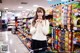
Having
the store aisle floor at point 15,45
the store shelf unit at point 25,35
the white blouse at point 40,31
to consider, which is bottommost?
the store aisle floor at point 15,45

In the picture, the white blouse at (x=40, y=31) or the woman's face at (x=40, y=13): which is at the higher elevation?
the woman's face at (x=40, y=13)

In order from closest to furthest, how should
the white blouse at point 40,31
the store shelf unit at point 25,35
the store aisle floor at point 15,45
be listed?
the white blouse at point 40,31
the store shelf unit at point 25,35
the store aisle floor at point 15,45

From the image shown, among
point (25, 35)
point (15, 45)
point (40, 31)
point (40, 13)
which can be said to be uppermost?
point (40, 13)

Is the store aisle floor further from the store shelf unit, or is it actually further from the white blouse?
the white blouse

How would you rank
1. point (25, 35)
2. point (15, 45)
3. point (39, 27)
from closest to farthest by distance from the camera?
point (39, 27) < point (25, 35) < point (15, 45)

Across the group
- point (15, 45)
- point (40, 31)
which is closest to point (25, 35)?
point (15, 45)

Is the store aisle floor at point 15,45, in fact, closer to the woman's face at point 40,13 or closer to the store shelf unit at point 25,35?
the store shelf unit at point 25,35

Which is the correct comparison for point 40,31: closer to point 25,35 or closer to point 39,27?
point 39,27

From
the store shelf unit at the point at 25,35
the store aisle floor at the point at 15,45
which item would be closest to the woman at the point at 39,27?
the store shelf unit at the point at 25,35

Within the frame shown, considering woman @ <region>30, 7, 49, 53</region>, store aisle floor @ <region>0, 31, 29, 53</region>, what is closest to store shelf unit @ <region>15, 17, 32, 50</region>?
store aisle floor @ <region>0, 31, 29, 53</region>

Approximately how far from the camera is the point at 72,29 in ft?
10.6

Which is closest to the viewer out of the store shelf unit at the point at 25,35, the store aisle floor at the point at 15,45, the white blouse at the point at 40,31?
the white blouse at the point at 40,31

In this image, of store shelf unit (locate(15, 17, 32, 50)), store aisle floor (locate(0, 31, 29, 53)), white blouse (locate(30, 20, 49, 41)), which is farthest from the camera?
store aisle floor (locate(0, 31, 29, 53))

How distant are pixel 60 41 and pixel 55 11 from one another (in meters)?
0.90
